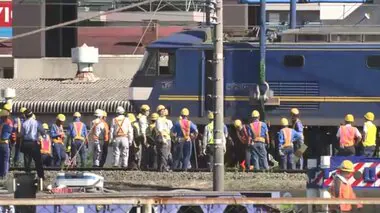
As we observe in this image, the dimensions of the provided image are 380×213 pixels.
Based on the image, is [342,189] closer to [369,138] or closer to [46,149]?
[369,138]

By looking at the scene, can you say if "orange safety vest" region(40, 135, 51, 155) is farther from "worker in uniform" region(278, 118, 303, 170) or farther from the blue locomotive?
"worker in uniform" region(278, 118, 303, 170)

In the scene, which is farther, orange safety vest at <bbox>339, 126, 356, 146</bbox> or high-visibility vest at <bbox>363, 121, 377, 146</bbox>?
high-visibility vest at <bbox>363, 121, 377, 146</bbox>

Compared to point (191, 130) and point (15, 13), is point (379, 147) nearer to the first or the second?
point (191, 130)

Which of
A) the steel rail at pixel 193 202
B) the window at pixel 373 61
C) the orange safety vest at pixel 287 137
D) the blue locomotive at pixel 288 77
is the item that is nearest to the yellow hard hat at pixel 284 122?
the orange safety vest at pixel 287 137

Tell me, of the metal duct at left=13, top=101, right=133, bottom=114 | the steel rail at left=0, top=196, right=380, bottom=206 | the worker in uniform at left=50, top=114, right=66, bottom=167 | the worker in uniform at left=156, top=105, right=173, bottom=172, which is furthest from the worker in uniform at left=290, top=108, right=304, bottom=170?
the steel rail at left=0, top=196, right=380, bottom=206

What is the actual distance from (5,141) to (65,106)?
14311 millimetres

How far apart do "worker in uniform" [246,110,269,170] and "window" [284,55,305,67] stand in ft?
11.7

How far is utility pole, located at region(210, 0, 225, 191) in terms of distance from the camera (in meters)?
17.2

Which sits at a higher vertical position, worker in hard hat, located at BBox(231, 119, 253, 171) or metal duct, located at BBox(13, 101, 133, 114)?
metal duct, located at BBox(13, 101, 133, 114)

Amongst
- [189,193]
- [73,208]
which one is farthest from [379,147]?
[73,208]

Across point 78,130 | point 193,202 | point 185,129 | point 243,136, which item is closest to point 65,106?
point 78,130

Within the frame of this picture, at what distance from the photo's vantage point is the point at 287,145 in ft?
76.1

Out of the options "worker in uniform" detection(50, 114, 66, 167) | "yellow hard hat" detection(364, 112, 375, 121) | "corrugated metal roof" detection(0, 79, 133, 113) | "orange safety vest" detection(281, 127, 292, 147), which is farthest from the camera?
"corrugated metal roof" detection(0, 79, 133, 113)

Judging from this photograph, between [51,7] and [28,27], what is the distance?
10.2 ft
